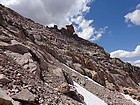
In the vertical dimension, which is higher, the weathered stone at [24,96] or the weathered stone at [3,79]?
the weathered stone at [3,79]

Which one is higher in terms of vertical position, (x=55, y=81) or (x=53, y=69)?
(x=53, y=69)

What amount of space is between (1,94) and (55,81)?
912 centimetres

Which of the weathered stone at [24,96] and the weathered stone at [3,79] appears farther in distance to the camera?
the weathered stone at [3,79]

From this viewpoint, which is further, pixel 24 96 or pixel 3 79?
pixel 3 79

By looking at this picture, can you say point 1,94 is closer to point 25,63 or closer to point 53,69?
point 25,63

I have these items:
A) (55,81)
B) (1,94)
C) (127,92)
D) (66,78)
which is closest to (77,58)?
(127,92)

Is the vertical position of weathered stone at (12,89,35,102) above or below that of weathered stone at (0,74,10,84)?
below

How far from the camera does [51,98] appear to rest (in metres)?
14.4

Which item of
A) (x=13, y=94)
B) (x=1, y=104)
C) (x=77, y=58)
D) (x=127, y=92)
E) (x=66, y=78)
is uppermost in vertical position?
(x=77, y=58)

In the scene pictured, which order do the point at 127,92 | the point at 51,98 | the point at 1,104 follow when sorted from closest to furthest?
the point at 1,104 → the point at 51,98 → the point at 127,92

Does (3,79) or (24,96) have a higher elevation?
(3,79)

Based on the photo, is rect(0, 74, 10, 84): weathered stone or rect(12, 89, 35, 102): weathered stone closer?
rect(12, 89, 35, 102): weathered stone

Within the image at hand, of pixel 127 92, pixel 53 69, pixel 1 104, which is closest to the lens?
pixel 1 104

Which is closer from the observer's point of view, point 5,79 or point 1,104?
point 1,104
